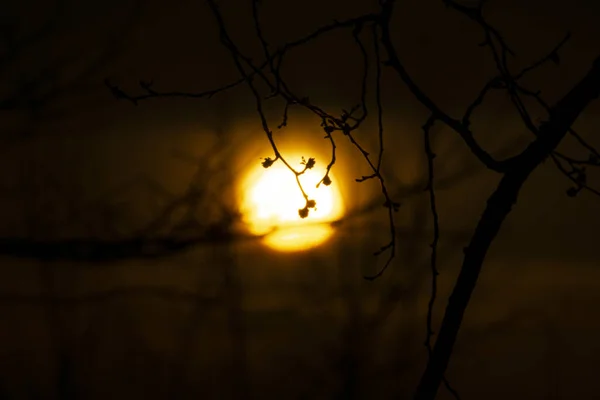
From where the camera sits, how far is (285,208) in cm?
237

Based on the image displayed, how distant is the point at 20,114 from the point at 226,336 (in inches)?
42.3

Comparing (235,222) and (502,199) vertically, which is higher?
(235,222)

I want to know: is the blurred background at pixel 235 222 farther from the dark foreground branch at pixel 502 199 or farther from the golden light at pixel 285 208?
the dark foreground branch at pixel 502 199

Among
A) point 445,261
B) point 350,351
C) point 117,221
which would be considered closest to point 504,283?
point 445,261

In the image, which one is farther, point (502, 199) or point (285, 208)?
point (285, 208)

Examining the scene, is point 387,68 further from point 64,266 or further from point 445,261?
point 64,266

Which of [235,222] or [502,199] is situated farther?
[235,222]

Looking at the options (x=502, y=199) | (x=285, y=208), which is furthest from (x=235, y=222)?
(x=502, y=199)

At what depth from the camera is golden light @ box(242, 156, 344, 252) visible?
233cm

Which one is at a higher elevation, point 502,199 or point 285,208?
point 285,208

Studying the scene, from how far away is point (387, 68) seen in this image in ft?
7.48

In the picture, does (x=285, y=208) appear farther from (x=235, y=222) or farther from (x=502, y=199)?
(x=502, y=199)

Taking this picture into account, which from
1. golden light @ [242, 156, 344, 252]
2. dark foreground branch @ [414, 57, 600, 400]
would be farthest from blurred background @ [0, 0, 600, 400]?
dark foreground branch @ [414, 57, 600, 400]

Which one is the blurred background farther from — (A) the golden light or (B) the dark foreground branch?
(B) the dark foreground branch
